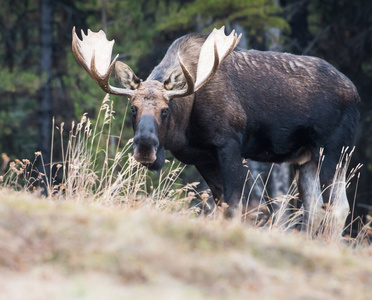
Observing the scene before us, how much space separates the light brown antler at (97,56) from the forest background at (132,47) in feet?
23.6

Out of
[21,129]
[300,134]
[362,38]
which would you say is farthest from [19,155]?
[300,134]

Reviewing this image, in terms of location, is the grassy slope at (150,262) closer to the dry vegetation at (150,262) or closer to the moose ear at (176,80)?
the dry vegetation at (150,262)

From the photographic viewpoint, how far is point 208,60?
810 centimetres

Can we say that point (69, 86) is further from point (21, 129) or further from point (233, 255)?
point (233, 255)

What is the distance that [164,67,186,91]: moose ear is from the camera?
7.93 meters

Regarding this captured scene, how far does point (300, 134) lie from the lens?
8.65m

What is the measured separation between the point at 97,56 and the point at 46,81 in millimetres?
9441

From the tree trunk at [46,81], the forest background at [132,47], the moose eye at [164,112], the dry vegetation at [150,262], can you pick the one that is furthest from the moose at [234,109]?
the tree trunk at [46,81]

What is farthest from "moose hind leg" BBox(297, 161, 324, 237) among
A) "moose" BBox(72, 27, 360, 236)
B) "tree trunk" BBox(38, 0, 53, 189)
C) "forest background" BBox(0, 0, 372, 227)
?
"tree trunk" BBox(38, 0, 53, 189)

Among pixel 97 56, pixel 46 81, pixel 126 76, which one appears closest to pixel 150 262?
pixel 126 76

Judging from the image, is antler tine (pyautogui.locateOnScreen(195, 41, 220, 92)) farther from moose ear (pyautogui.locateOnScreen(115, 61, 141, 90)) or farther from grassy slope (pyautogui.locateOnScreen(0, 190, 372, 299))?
grassy slope (pyautogui.locateOnScreen(0, 190, 372, 299))

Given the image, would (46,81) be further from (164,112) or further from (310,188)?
(164,112)

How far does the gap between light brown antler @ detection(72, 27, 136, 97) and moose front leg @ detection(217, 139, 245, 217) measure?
1.30m

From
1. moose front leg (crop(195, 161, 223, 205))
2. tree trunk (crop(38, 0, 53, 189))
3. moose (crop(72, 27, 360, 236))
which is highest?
moose (crop(72, 27, 360, 236))
